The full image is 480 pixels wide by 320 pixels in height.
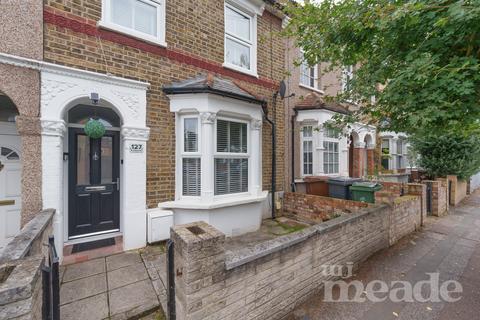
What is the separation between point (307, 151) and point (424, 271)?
17.2ft

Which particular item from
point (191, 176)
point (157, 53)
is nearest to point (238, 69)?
point (157, 53)

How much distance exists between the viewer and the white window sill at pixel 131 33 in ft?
14.0

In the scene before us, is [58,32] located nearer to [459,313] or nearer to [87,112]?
[87,112]

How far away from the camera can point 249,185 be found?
6.11 meters

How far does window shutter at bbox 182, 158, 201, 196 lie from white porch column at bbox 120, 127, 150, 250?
0.90m

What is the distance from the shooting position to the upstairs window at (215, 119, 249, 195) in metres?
5.49

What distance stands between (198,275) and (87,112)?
4.33 m

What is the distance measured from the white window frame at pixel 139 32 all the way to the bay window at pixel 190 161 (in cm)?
178

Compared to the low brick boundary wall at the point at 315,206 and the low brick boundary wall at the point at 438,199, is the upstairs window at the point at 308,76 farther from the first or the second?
the low brick boundary wall at the point at 438,199

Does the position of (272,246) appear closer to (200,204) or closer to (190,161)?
(200,204)

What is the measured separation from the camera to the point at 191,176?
5250mm

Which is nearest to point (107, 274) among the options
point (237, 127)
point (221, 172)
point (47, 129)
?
point (47, 129)

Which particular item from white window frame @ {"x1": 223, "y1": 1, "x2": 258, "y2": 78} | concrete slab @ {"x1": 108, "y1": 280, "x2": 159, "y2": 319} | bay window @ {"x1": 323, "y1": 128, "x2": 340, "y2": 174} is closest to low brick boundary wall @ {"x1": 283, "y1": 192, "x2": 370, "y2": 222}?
bay window @ {"x1": 323, "y1": 128, "x2": 340, "y2": 174}

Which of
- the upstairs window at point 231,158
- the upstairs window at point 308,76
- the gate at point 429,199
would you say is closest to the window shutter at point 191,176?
the upstairs window at point 231,158
